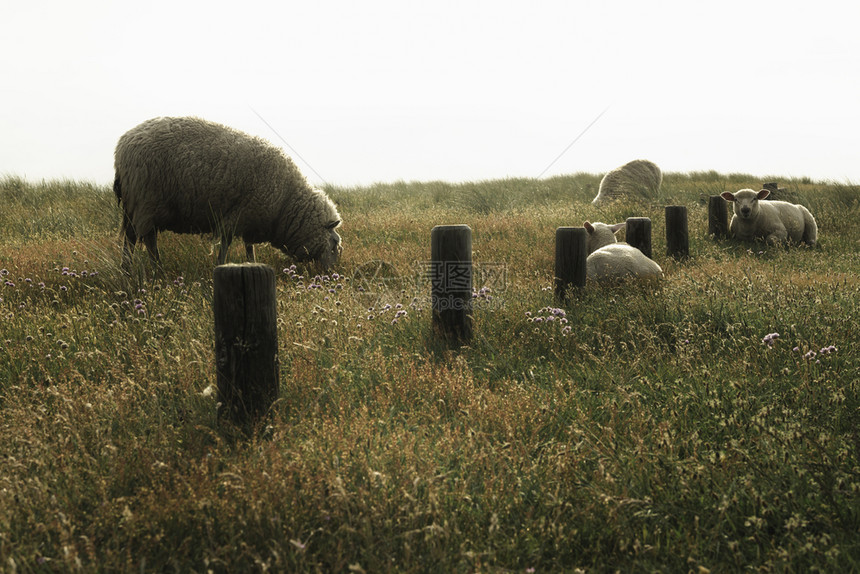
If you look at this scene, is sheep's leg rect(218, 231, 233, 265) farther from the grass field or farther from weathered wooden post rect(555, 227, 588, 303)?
weathered wooden post rect(555, 227, 588, 303)

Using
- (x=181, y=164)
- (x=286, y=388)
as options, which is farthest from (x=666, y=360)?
(x=181, y=164)

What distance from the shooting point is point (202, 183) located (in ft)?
24.8

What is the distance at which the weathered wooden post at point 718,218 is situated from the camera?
36.4 feet

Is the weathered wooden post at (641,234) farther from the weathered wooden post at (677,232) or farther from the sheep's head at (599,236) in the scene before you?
the weathered wooden post at (677,232)

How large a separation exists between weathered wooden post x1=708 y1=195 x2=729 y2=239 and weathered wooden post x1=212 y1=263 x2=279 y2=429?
1019cm

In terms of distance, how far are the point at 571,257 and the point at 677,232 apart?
158 inches

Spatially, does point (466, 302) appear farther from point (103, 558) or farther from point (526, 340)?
point (103, 558)

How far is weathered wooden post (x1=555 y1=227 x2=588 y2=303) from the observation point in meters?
5.73

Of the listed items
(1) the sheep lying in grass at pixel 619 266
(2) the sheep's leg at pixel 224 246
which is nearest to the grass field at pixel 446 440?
(1) the sheep lying in grass at pixel 619 266

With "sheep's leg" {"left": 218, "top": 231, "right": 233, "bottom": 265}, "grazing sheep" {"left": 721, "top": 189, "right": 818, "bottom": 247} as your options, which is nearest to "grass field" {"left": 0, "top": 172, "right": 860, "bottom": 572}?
"sheep's leg" {"left": 218, "top": 231, "right": 233, "bottom": 265}

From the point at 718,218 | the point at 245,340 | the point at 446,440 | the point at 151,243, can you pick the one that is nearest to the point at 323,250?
the point at 151,243

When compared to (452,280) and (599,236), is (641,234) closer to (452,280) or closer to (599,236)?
(599,236)

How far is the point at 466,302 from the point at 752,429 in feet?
7.20

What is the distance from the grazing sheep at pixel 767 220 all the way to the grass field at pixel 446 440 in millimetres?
4940
